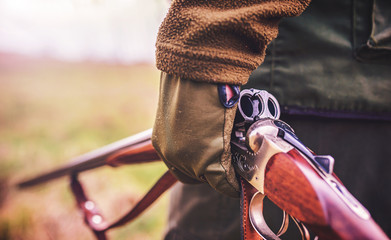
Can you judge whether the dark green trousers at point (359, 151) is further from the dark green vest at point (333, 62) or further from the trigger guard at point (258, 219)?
the trigger guard at point (258, 219)

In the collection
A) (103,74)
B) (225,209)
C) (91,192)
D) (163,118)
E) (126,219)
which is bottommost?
(103,74)

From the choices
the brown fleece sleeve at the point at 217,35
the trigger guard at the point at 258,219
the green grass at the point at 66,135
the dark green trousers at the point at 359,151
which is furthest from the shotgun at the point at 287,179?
the green grass at the point at 66,135

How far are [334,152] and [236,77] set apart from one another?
514 millimetres

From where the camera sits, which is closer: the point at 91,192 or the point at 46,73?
the point at 91,192

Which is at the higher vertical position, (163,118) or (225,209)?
(163,118)

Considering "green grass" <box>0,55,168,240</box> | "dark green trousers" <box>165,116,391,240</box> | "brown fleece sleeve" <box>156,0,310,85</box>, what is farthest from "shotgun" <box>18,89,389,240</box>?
"green grass" <box>0,55,168,240</box>

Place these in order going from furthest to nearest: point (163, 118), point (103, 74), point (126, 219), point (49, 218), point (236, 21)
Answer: point (103, 74)
point (49, 218)
point (126, 219)
point (163, 118)
point (236, 21)

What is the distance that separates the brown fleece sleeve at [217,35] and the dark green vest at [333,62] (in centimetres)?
19

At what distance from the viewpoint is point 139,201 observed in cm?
122

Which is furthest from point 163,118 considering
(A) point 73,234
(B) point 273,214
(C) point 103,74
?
(C) point 103,74

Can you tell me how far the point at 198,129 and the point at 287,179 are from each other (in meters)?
0.25

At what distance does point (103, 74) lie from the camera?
27.7 ft

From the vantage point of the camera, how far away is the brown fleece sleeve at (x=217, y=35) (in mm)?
617

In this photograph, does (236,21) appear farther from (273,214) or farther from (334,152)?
(273,214)
